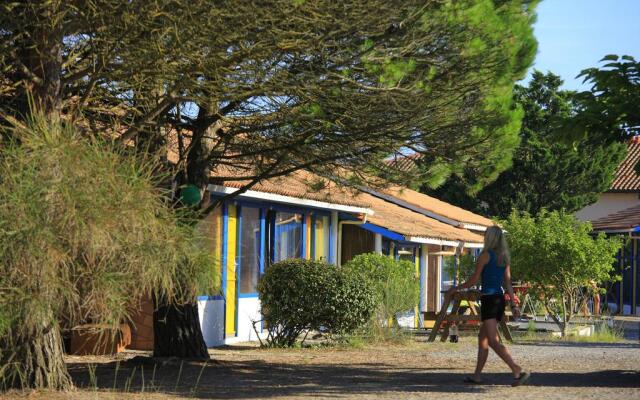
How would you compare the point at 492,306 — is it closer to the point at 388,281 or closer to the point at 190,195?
the point at 190,195

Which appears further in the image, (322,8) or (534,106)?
(534,106)

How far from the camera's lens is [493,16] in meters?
13.2

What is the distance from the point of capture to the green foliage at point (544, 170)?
4678cm

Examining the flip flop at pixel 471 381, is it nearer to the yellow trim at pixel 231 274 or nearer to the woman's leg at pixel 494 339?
the woman's leg at pixel 494 339

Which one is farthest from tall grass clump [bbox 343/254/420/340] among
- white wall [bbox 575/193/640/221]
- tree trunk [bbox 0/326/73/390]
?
white wall [bbox 575/193/640/221]

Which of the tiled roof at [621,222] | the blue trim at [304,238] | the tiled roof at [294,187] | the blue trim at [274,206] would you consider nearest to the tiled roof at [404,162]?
the tiled roof at [294,187]

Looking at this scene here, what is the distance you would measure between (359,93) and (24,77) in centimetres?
373

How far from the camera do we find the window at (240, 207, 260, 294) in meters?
21.1

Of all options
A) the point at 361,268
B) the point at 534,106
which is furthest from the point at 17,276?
the point at 534,106

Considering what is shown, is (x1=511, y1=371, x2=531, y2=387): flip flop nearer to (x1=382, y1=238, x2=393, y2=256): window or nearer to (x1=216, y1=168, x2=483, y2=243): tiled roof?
(x1=216, y1=168, x2=483, y2=243): tiled roof

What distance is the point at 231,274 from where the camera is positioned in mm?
20328

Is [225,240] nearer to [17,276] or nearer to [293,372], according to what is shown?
[293,372]

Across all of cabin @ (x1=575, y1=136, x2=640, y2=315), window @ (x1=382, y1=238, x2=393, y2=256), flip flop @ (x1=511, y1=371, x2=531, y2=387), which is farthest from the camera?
cabin @ (x1=575, y1=136, x2=640, y2=315)

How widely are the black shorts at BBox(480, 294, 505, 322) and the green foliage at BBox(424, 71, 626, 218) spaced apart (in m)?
34.5
